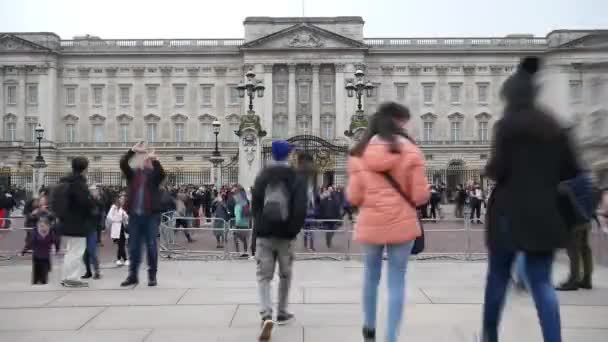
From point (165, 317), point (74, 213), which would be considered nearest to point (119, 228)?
point (74, 213)

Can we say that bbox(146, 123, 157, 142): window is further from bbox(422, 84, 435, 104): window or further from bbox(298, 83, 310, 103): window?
bbox(422, 84, 435, 104): window

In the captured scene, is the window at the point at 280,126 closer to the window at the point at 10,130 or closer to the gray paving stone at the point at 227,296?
the window at the point at 10,130

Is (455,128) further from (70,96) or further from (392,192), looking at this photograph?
(392,192)

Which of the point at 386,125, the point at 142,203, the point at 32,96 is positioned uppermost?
the point at 32,96

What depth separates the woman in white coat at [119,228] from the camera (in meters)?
11.2

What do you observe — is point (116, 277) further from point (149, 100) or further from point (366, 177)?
point (149, 100)

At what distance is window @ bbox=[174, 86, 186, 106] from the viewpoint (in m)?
61.1

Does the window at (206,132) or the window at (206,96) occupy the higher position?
the window at (206,96)

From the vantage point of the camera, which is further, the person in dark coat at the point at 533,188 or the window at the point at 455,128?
the window at the point at 455,128

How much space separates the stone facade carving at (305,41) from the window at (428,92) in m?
11.6

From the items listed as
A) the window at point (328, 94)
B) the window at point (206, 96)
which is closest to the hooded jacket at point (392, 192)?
the window at point (328, 94)

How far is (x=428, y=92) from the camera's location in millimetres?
61156

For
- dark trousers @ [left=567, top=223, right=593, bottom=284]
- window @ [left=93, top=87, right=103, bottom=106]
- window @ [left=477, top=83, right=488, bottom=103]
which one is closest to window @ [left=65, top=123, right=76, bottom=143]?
window @ [left=93, top=87, right=103, bottom=106]

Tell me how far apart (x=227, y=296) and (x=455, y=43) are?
57523 millimetres
